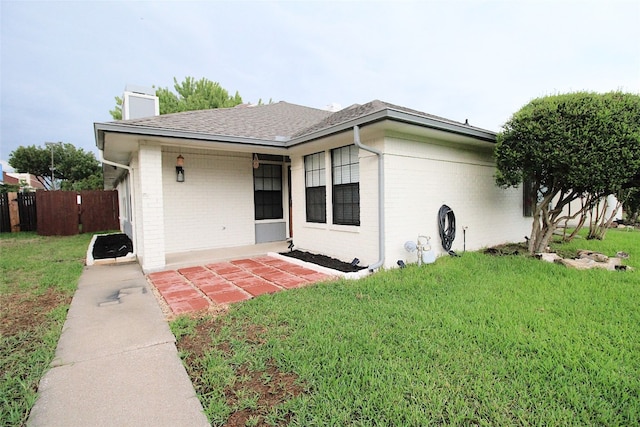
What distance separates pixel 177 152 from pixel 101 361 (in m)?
5.82

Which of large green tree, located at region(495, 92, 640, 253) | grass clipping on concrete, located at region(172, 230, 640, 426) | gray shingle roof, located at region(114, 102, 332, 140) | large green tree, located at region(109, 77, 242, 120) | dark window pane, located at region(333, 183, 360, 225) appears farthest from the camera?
→ large green tree, located at region(109, 77, 242, 120)

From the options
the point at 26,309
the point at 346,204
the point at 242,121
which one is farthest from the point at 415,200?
the point at 26,309

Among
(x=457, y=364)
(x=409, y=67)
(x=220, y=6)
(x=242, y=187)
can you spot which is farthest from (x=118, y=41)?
Answer: (x=457, y=364)

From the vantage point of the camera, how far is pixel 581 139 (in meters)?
5.19

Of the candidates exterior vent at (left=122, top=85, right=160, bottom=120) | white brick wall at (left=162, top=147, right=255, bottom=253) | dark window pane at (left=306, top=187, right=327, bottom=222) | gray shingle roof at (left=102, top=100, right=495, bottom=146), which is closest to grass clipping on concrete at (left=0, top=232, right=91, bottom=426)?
white brick wall at (left=162, top=147, right=255, bottom=253)

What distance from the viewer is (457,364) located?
2.48m

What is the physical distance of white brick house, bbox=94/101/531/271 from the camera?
553 cm

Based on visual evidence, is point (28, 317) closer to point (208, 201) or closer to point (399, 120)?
point (208, 201)

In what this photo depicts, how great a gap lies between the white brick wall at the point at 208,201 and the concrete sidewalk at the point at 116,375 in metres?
3.53

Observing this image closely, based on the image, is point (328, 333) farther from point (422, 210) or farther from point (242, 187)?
point (242, 187)

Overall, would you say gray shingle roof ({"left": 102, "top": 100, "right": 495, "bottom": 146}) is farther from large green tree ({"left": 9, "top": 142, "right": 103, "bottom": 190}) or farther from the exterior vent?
large green tree ({"left": 9, "top": 142, "right": 103, "bottom": 190})

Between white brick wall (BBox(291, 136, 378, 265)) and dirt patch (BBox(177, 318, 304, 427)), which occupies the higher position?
white brick wall (BBox(291, 136, 378, 265))

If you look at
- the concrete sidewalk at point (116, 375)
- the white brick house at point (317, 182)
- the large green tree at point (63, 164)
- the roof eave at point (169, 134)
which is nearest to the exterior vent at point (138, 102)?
the white brick house at point (317, 182)

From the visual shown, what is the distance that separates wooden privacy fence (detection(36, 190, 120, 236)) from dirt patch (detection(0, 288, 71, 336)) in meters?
10.7
